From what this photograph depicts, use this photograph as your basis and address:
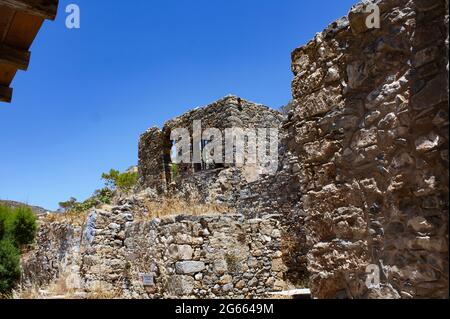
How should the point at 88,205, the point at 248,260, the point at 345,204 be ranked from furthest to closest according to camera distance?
1. the point at 88,205
2. the point at 248,260
3. the point at 345,204

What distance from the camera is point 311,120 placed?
148 inches

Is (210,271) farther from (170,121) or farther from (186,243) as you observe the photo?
(170,121)

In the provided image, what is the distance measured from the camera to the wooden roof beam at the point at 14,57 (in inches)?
143

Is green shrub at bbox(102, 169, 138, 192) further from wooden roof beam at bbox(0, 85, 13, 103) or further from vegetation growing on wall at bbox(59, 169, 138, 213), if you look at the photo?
wooden roof beam at bbox(0, 85, 13, 103)

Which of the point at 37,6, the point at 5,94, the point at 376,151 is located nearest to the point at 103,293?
the point at 5,94

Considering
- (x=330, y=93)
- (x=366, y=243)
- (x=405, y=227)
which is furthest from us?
(x=330, y=93)

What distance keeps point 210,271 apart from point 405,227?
5.06 metres

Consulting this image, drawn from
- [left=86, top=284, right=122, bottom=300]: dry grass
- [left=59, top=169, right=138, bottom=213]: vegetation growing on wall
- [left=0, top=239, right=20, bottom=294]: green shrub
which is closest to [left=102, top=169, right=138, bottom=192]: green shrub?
[left=59, top=169, right=138, bottom=213]: vegetation growing on wall

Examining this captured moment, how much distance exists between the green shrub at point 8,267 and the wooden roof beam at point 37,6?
A: 14.7 meters

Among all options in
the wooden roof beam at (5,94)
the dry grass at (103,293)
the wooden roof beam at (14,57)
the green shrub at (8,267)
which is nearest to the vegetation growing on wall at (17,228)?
the green shrub at (8,267)

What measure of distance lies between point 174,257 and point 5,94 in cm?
419

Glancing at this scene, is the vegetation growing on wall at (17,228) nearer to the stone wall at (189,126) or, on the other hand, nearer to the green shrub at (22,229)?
the green shrub at (22,229)
